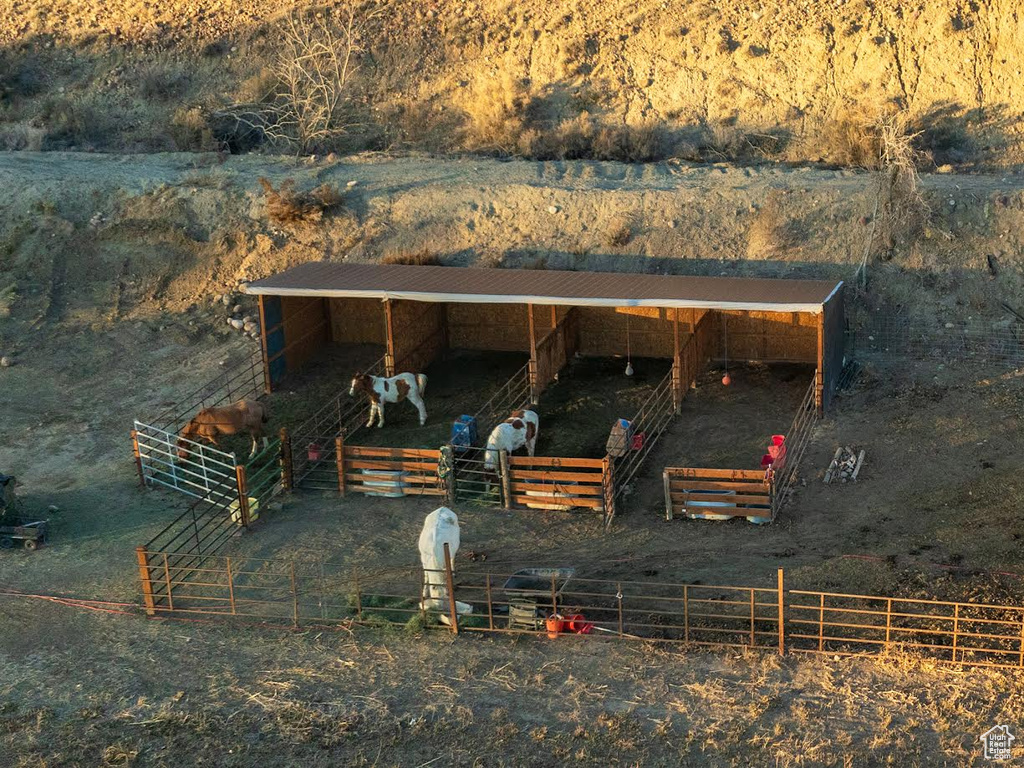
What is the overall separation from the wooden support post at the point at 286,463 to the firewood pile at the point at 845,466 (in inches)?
353

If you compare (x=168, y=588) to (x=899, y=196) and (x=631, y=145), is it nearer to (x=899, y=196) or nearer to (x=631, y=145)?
(x=899, y=196)

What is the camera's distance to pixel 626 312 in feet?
90.7

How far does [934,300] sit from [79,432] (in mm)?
18000

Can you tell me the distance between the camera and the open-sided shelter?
2405 centimetres

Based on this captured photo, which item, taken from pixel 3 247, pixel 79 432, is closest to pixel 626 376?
pixel 79 432

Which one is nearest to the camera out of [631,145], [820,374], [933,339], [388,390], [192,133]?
[820,374]

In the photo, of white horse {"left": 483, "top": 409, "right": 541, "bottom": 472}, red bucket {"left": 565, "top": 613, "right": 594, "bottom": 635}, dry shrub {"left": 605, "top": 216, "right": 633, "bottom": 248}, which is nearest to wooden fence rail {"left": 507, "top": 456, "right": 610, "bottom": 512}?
white horse {"left": 483, "top": 409, "right": 541, "bottom": 472}

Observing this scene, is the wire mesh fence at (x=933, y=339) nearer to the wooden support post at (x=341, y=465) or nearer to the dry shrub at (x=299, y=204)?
the wooden support post at (x=341, y=465)

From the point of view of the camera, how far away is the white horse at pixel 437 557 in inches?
661

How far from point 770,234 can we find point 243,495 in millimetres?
14410

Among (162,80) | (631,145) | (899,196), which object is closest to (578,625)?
(899,196)

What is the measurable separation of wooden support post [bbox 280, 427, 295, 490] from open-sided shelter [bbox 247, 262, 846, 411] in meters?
4.45

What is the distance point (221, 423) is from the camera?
22594 millimetres

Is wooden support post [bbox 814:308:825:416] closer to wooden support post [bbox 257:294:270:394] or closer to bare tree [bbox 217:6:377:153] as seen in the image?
wooden support post [bbox 257:294:270:394]
